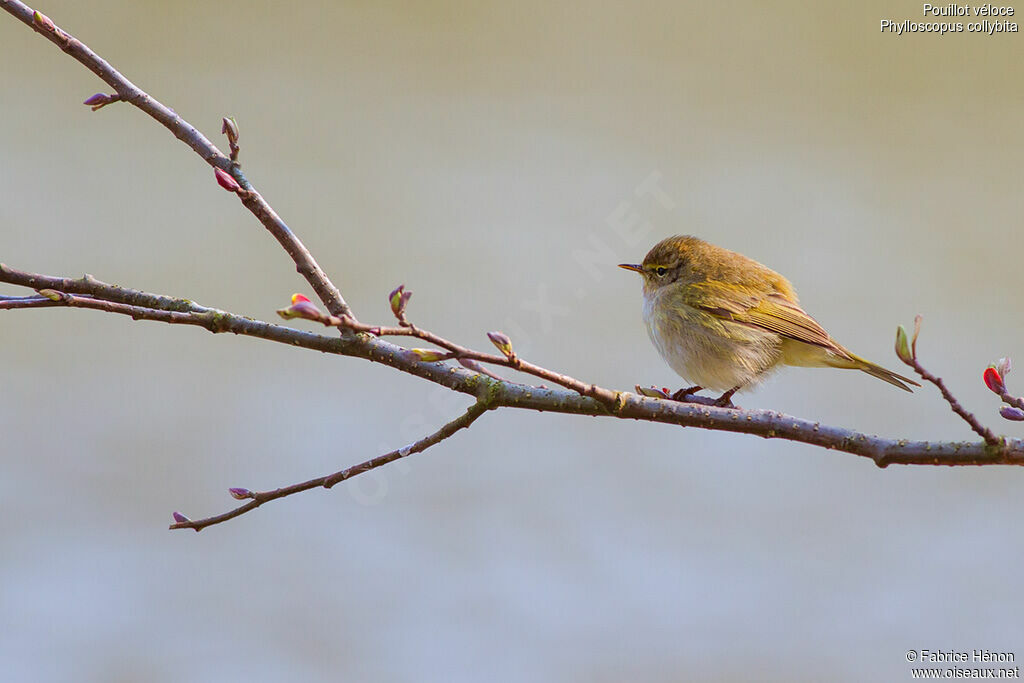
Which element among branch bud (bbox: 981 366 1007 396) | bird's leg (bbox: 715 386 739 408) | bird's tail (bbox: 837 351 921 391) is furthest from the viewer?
bird's tail (bbox: 837 351 921 391)

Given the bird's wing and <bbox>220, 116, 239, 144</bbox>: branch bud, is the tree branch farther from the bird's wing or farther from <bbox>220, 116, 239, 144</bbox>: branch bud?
the bird's wing

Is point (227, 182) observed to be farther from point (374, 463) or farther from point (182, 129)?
point (374, 463)

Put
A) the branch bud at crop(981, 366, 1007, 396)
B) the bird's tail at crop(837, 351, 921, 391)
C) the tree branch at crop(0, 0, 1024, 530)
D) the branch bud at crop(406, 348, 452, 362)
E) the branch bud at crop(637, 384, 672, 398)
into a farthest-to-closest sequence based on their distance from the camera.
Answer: the bird's tail at crop(837, 351, 921, 391)
the branch bud at crop(637, 384, 672, 398)
the branch bud at crop(981, 366, 1007, 396)
the tree branch at crop(0, 0, 1024, 530)
the branch bud at crop(406, 348, 452, 362)

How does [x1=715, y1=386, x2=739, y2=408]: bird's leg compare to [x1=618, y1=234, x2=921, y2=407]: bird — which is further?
[x1=618, y1=234, x2=921, y2=407]: bird

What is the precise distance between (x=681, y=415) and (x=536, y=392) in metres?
0.21

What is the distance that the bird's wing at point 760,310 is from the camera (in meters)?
2.12

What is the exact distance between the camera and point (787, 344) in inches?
86.3

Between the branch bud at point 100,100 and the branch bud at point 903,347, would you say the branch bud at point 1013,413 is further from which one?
the branch bud at point 100,100

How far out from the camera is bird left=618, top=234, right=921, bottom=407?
6.99 ft

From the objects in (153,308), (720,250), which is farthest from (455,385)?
(720,250)

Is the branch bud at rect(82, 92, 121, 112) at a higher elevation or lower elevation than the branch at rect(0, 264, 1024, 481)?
higher

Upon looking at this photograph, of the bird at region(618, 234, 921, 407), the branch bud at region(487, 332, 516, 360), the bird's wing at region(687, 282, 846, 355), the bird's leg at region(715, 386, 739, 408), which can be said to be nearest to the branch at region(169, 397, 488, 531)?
the branch bud at region(487, 332, 516, 360)

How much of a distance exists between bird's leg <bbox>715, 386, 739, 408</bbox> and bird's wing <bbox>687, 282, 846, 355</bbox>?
18 cm

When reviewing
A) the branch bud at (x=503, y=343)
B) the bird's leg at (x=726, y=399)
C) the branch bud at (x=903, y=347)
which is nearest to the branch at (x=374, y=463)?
the branch bud at (x=503, y=343)
